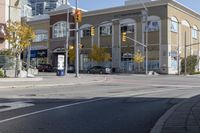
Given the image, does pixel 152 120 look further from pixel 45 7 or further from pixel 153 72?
pixel 45 7

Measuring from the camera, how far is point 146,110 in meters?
14.9

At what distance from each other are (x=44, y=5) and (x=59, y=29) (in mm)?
8550

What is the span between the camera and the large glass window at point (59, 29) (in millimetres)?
96188

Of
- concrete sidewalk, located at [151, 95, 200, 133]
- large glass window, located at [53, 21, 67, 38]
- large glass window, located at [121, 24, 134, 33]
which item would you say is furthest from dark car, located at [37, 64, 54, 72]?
concrete sidewalk, located at [151, 95, 200, 133]

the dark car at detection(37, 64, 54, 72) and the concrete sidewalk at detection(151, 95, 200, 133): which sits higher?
the dark car at detection(37, 64, 54, 72)

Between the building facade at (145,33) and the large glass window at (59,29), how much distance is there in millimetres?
908

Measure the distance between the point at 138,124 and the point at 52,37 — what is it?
8851 centimetres

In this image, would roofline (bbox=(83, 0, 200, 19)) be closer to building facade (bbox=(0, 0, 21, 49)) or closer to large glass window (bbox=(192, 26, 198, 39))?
large glass window (bbox=(192, 26, 198, 39))

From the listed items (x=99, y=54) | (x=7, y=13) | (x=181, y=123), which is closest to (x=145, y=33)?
(x=99, y=54)

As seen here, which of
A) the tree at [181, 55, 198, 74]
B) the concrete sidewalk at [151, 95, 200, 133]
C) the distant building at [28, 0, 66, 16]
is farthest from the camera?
the distant building at [28, 0, 66, 16]

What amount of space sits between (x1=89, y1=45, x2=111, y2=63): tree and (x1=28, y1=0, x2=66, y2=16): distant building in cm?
1693

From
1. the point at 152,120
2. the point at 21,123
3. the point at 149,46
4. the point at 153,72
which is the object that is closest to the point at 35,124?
the point at 21,123

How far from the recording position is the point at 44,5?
102 m

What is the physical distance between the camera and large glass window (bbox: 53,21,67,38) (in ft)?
316
